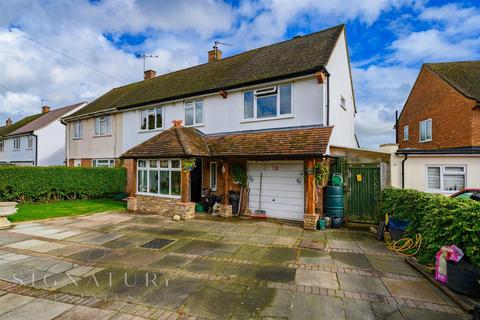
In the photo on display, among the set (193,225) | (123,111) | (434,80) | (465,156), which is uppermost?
(434,80)

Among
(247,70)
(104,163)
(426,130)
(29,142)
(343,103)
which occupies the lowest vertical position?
(104,163)

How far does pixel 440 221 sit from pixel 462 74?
58.6ft

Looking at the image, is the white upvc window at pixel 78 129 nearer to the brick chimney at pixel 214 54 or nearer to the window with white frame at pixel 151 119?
the window with white frame at pixel 151 119

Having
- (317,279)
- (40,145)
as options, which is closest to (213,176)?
(317,279)

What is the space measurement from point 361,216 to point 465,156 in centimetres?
608

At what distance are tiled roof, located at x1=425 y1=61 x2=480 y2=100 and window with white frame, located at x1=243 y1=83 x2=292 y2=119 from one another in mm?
12379

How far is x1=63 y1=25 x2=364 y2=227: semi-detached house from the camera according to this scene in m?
9.66

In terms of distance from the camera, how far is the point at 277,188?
34.0 feet

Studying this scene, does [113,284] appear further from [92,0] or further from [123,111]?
[123,111]

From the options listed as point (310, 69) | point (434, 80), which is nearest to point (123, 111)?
point (310, 69)

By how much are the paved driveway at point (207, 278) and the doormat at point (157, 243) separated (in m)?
0.03

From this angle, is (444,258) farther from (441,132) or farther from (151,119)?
(441,132)

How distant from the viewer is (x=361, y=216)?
9445 millimetres

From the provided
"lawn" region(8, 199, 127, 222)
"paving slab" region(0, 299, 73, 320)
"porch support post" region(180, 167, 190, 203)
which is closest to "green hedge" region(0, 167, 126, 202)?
"lawn" region(8, 199, 127, 222)
